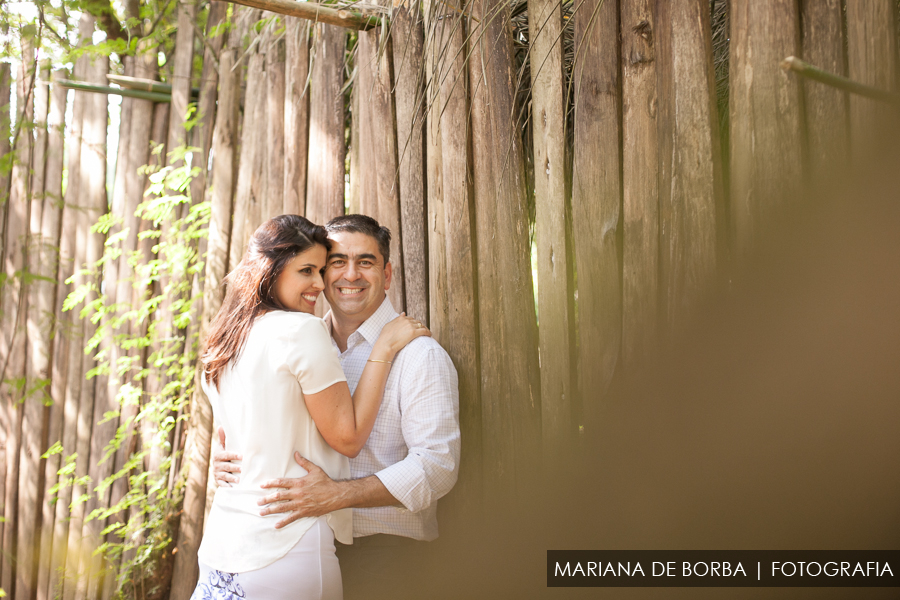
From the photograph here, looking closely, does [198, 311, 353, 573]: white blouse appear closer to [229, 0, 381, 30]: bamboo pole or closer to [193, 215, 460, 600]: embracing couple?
[193, 215, 460, 600]: embracing couple

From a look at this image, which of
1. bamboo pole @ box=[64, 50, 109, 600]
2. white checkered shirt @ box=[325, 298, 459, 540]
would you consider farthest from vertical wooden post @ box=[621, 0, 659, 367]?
bamboo pole @ box=[64, 50, 109, 600]

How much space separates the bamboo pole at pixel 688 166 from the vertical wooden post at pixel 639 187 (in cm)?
4

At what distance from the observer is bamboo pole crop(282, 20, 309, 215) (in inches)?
120

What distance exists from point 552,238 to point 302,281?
2.73 ft

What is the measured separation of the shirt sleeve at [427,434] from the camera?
1903 millimetres

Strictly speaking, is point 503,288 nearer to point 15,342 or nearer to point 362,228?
point 362,228

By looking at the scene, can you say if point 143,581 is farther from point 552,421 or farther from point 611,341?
point 611,341

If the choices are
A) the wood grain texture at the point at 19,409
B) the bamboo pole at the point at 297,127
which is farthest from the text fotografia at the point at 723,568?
the wood grain texture at the point at 19,409

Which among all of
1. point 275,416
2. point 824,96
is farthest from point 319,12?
point 824,96

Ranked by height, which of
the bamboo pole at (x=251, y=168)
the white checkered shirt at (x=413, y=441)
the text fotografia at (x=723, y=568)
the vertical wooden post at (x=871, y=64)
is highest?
the bamboo pole at (x=251, y=168)

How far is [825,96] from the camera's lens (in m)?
1.40

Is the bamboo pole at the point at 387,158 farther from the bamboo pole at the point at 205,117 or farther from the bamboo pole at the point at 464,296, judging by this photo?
the bamboo pole at the point at 205,117

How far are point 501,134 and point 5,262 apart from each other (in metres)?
3.74

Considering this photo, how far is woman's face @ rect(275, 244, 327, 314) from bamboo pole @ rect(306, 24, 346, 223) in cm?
82
